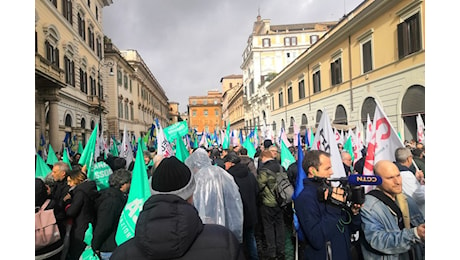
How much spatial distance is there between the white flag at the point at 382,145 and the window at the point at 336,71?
1968 centimetres

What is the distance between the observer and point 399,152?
4.12m

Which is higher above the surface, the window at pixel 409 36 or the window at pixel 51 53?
the window at pixel 51 53

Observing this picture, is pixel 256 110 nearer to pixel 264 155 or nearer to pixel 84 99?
pixel 84 99

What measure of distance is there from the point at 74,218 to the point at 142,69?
4798cm

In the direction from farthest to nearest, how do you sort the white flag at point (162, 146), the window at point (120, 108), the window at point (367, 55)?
the window at point (120, 108), the window at point (367, 55), the white flag at point (162, 146)

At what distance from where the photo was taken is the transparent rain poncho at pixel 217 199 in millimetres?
3482

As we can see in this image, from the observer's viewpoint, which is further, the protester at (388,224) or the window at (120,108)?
the window at (120,108)

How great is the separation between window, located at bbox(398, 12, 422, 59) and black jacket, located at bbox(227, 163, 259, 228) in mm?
13225

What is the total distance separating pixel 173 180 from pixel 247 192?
2.70 meters

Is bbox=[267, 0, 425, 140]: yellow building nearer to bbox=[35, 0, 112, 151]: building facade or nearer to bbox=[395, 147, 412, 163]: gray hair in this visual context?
bbox=[395, 147, 412, 163]: gray hair

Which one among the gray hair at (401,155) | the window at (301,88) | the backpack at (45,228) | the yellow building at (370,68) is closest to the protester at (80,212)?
the backpack at (45,228)

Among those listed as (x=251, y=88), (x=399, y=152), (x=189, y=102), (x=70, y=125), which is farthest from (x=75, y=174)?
(x=189, y=102)

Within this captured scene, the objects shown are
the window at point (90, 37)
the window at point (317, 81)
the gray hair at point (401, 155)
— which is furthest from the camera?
the window at point (90, 37)

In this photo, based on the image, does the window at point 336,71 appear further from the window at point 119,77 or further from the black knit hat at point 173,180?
the window at point 119,77
